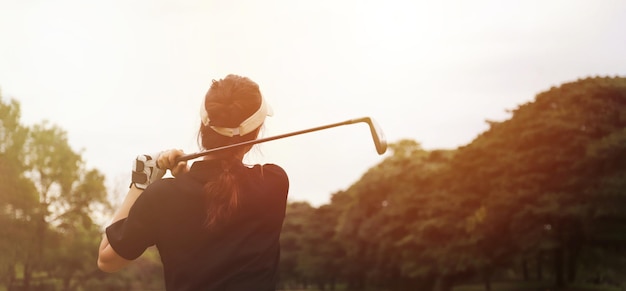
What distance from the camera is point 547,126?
44.3 meters

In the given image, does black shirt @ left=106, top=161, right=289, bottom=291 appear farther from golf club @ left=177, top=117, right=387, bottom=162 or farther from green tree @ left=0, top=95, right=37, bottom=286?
green tree @ left=0, top=95, right=37, bottom=286

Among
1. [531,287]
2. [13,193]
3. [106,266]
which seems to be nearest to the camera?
[106,266]

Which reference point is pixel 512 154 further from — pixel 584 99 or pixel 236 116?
pixel 236 116

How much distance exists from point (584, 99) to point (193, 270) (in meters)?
44.2

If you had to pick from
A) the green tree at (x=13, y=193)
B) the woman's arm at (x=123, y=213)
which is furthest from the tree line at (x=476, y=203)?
the woman's arm at (x=123, y=213)

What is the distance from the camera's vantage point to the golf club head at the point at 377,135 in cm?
284

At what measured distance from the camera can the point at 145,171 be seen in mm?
2818

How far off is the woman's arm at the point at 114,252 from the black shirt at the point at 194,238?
29 millimetres

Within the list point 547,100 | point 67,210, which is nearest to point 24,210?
point 67,210

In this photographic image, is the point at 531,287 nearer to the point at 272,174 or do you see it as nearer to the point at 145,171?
the point at 272,174

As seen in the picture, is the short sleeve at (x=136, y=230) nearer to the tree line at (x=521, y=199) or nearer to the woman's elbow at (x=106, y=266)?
the woman's elbow at (x=106, y=266)

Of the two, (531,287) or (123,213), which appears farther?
(531,287)

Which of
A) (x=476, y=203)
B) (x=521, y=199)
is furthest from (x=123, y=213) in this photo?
(x=476, y=203)

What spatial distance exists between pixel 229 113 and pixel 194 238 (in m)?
0.45
